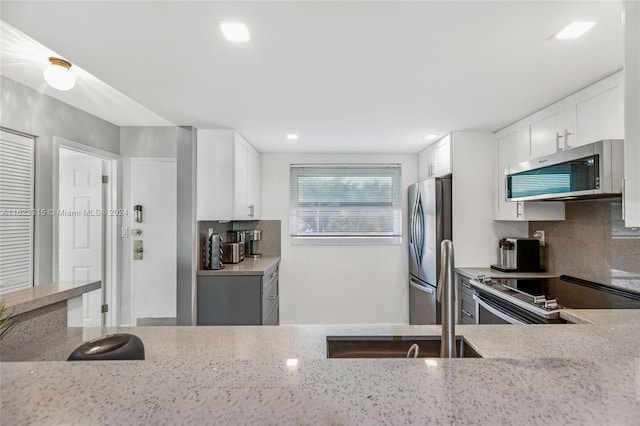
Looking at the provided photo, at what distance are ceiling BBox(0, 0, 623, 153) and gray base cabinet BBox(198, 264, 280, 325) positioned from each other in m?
1.44

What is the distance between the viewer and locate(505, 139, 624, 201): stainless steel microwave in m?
1.65

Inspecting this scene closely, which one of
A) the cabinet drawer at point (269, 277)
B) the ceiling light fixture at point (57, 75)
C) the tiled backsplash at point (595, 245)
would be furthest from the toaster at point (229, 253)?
the tiled backsplash at point (595, 245)

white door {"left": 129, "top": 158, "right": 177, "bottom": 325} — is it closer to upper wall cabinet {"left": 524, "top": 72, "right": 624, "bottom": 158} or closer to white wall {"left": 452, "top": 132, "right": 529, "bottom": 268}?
white wall {"left": 452, "top": 132, "right": 529, "bottom": 268}

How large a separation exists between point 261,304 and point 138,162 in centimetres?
212

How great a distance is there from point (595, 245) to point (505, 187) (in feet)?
2.36

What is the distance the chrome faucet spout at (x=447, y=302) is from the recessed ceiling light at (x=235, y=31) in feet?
4.02

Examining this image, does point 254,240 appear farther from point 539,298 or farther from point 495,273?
point 539,298

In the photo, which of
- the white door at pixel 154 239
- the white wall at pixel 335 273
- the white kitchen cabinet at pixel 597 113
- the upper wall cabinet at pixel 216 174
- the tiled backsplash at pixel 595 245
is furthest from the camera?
the white wall at pixel 335 273

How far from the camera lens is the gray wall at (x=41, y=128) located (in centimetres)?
235

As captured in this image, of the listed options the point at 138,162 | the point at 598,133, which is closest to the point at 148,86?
the point at 138,162

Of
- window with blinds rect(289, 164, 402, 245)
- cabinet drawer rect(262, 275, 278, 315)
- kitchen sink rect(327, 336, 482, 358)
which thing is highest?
window with blinds rect(289, 164, 402, 245)

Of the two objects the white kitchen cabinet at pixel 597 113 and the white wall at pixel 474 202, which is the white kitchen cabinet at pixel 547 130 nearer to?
the white kitchen cabinet at pixel 597 113

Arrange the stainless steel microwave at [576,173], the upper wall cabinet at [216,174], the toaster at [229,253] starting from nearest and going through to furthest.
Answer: the stainless steel microwave at [576,173], the upper wall cabinet at [216,174], the toaster at [229,253]

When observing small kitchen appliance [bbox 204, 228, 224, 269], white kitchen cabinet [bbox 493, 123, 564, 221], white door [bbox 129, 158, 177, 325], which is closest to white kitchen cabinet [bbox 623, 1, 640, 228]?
white kitchen cabinet [bbox 493, 123, 564, 221]
